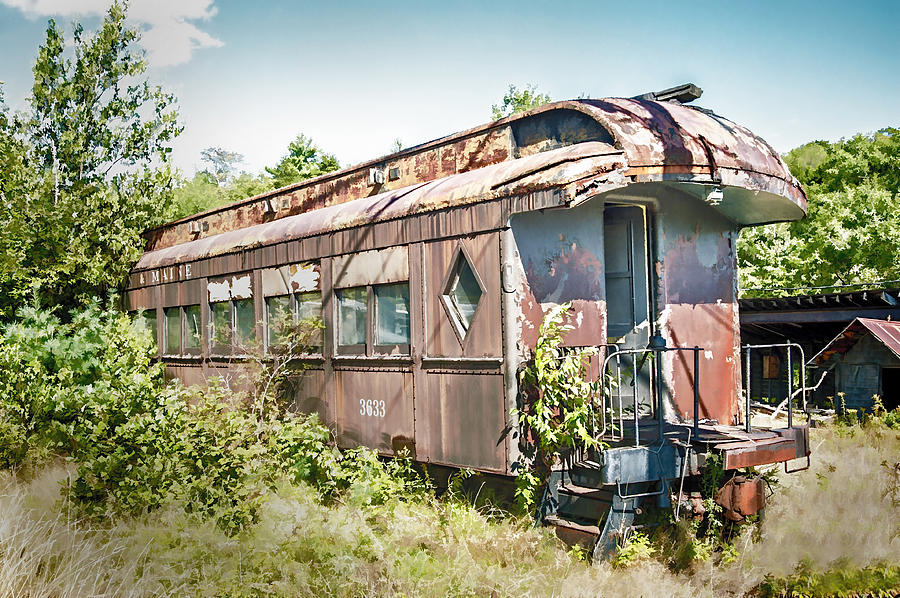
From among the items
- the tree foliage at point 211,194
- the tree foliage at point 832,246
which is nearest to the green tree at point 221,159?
the tree foliage at point 211,194

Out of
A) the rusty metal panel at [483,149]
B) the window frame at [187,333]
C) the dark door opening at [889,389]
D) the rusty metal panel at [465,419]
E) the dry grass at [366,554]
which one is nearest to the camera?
the dry grass at [366,554]

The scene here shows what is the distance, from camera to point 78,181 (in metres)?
13.2

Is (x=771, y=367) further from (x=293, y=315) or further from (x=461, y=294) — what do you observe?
(x=461, y=294)

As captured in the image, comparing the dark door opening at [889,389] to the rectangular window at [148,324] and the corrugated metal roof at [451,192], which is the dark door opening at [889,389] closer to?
the corrugated metal roof at [451,192]

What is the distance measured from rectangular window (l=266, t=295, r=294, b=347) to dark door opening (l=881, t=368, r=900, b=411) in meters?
9.94

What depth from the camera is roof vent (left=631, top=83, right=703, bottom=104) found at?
7.23 m

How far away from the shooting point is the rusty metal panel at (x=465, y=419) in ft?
20.4

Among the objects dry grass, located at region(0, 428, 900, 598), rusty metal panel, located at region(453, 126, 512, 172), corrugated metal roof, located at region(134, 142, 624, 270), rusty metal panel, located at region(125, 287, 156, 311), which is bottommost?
dry grass, located at region(0, 428, 900, 598)

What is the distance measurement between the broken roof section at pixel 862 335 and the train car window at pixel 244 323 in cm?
938

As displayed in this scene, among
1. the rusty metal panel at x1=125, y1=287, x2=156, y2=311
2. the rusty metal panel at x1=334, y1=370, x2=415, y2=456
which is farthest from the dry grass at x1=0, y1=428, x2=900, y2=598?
the rusty metal panel at x1=125, y1=287, x2=156, y2=311

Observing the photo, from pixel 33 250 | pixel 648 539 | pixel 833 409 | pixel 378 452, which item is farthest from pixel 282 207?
pixel 833 409

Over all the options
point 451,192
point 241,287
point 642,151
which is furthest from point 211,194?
point 642,151

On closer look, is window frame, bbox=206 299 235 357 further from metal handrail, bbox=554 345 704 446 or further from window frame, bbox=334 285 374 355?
metal handrail, bbox=554 345 704 446

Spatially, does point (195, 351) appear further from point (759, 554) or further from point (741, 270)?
point (741, 270)
